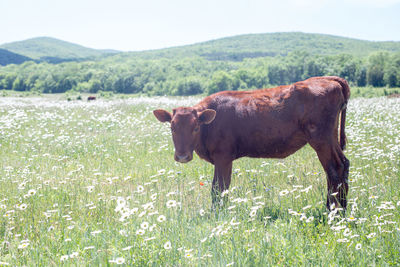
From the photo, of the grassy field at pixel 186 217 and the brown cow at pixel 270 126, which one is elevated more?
the brown cow at pixel 270 126

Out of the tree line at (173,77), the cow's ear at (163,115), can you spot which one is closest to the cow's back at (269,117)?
the cow's ear at (163,115)

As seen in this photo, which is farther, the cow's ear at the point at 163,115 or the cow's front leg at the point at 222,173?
the cow's ear at the point at 163,115

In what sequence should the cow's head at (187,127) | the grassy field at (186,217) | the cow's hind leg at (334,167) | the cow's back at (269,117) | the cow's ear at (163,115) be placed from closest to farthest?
the grassy field at (186,217) → the cow's hind leg at (334,167) → the cow's back at (269,117) → the cow's head at (187,127) → the cow's ear at (163,115)

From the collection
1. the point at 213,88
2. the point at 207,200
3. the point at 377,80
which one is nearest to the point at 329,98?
the point at 207,200

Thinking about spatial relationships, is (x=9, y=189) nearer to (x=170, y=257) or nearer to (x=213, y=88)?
(x=170, y=257)

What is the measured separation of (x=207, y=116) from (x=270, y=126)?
100 centimetres

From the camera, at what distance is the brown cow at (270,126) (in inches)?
190

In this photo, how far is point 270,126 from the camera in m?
5.17

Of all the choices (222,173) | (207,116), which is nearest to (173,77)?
(207,116)

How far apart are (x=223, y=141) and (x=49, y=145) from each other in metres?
6.87

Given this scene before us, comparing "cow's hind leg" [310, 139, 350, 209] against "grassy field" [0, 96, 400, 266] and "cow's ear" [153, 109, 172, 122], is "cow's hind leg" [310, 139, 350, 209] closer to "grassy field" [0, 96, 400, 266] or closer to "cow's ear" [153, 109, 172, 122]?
"grassy field" [0, 96, 400, 266]


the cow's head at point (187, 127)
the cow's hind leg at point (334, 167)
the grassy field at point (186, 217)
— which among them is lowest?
the grassy field at point (186, 217)

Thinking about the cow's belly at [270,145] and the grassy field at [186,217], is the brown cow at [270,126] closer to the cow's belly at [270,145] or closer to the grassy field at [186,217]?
the cow's belly at [270,145]

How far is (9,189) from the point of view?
577cm
